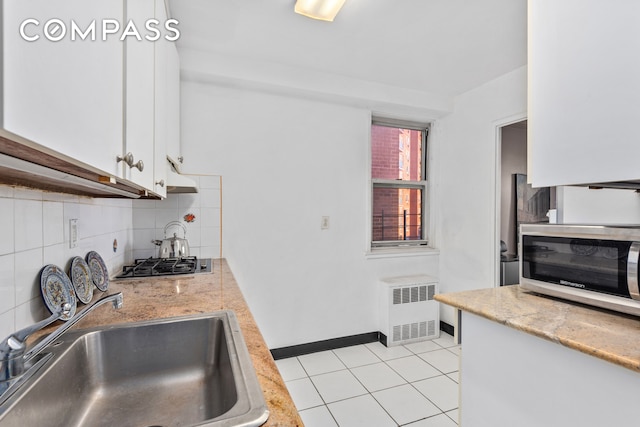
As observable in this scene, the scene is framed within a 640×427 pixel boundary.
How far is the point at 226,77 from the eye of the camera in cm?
230

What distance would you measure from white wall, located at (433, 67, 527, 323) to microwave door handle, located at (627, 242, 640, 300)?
5.57 feet

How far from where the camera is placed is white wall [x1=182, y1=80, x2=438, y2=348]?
8.06 feet

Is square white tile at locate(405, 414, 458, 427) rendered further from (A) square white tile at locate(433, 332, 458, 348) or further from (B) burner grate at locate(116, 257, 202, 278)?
(B) burner grate at locate(116, 257, 202, 278)

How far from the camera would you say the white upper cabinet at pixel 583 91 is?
959 millimetres

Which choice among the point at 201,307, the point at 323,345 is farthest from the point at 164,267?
the point at 323,345

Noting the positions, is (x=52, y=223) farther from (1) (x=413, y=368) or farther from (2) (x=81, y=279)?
(1) (x=413, y=368)

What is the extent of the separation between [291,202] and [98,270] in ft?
4.99

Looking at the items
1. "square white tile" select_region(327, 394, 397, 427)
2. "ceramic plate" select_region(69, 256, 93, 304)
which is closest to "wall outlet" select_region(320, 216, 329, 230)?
"square white tile" select_region(327, 394, 397, 427)

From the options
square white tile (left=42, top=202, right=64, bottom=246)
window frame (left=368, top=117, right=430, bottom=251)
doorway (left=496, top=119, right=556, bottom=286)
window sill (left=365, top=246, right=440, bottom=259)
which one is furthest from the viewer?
doorway (left=496, top=119, right=556, bottom=286)

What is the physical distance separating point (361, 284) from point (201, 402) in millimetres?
2209

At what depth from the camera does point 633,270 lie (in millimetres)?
1044

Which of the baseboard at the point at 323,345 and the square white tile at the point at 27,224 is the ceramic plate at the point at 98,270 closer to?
the square white tile at the point at 27,224

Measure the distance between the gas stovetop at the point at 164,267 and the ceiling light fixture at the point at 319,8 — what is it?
161cm

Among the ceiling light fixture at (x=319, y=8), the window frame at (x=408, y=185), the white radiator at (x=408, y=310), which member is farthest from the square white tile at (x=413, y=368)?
the ceiling light fixture at (x=319, y=8)
